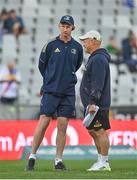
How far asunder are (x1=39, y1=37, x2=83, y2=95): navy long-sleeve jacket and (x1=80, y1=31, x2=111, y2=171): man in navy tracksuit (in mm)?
308

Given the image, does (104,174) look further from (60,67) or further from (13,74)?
(13,74)

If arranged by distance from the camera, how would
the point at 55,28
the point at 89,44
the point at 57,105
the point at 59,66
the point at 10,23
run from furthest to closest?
the point at 55,28, the point at 10,23, the point at 57,105, the point at 59,66, the point at 89,44

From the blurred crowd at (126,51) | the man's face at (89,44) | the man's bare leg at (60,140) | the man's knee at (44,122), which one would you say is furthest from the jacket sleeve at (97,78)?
the blurred crowd at (126,51)

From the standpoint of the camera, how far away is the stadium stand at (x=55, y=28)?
25484mm

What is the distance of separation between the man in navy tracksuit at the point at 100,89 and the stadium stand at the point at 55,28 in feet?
40.3

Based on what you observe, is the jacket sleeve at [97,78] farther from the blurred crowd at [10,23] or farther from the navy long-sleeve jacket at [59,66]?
the blurred crowd at [10,23]

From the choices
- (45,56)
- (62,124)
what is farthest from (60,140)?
(45,56)

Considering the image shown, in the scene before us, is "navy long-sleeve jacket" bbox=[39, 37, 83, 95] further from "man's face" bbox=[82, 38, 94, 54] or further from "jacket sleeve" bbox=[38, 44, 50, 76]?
"man's face" bbox=[82, 38, 94, 54]

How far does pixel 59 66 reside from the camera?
478 inches

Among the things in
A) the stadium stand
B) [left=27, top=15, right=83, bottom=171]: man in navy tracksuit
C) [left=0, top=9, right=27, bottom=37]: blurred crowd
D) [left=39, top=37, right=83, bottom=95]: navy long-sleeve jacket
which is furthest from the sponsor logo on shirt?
[left=0, top=9, right=27, bottom=37]: blurred crowd

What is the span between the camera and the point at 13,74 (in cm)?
2247

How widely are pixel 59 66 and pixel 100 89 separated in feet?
2.59

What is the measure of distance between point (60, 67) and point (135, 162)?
3.73 meters

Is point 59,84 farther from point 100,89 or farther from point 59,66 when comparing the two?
point 100,89
